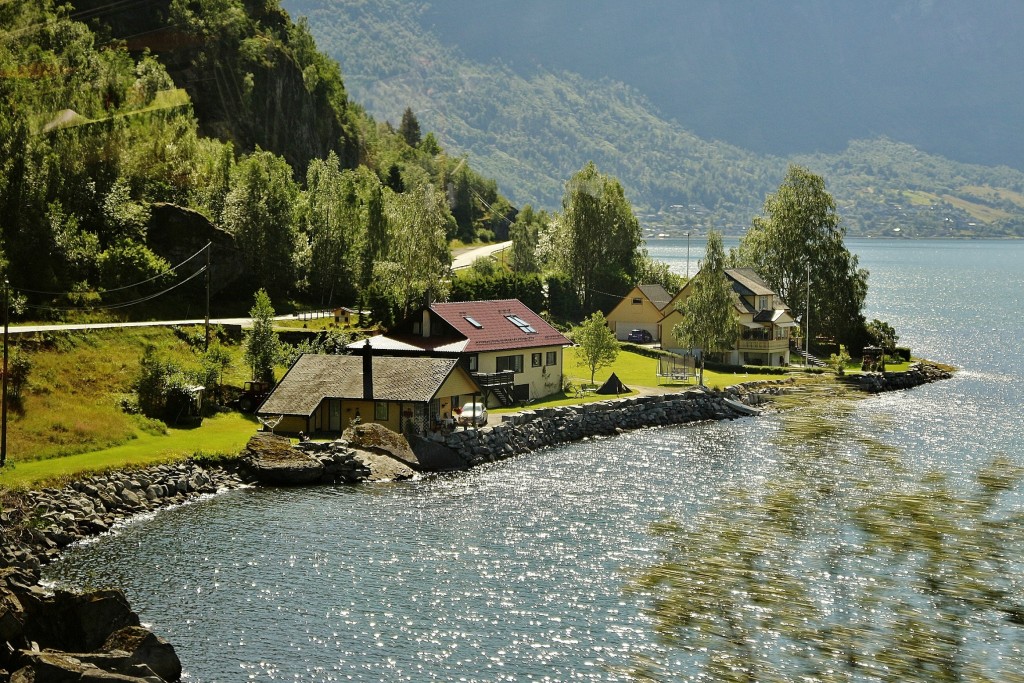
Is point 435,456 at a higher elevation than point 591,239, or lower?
lower

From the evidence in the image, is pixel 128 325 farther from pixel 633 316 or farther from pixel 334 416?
pixel 633 316

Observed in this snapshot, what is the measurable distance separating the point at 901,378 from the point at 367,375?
58990mm

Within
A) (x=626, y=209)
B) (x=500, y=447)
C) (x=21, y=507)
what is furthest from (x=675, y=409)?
(x=626, y=209)

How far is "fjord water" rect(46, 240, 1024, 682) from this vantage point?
122 ft

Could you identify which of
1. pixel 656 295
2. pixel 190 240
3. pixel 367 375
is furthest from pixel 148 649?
pixel 656 295

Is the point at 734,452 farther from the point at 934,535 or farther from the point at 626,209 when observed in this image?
the point at 626,209

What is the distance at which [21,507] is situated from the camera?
4838cm

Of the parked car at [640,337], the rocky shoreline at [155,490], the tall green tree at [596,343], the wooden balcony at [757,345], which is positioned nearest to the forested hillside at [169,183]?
the tall green tree at [596,343]

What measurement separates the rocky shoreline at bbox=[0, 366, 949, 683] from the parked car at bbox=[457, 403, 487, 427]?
3.29ft

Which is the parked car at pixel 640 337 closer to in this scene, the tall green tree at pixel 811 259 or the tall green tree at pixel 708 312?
the tall green tree at pixel 708 312

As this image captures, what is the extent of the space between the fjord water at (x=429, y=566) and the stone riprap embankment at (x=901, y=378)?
3268cm

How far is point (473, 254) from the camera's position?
519ft

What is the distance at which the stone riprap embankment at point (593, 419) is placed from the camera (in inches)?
2667

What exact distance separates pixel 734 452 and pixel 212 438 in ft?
98.5
